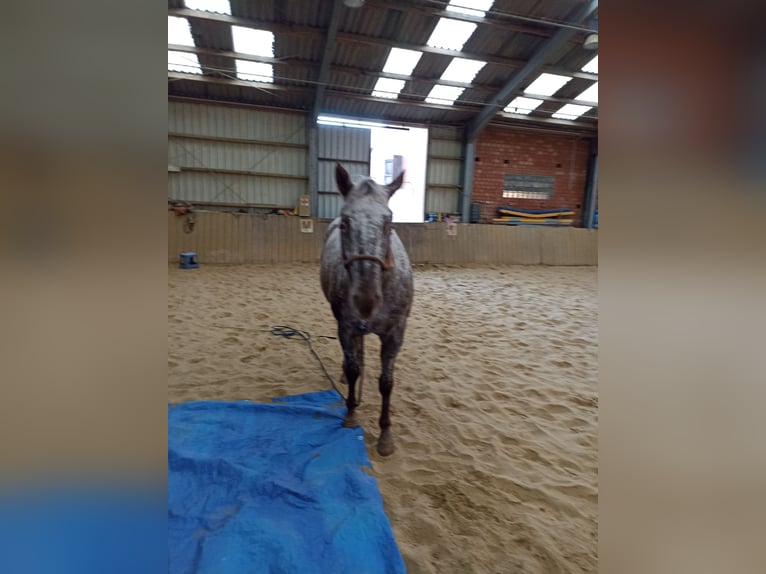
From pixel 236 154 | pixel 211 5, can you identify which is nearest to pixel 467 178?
pixel 236 154

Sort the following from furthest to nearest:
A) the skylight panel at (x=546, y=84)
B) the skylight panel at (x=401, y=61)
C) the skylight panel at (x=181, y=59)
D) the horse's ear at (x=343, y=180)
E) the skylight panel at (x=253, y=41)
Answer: the skylight panel at (x=546, y=84) < the skylight panel at (x=401, y=61) < the skylight panel at (x=181, y=59) < the skylight panel at (x=253, y=41) < the horse's ear at (x=343, y=180)

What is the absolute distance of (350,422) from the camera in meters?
2.51

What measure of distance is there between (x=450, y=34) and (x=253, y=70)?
565 cm

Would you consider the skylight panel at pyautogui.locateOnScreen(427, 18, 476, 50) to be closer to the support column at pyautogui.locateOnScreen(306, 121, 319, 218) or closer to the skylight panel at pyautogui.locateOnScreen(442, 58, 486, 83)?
the skylight panel at pyautogui.locateOnScreen(442, 58, 486, 83)

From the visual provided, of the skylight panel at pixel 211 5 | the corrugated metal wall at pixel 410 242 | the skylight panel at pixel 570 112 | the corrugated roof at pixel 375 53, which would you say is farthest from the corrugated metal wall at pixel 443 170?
the skylight panel at pixel 211 5

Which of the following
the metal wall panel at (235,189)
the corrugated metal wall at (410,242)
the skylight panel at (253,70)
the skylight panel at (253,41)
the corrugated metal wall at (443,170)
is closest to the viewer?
the skylight panel at (253,41)

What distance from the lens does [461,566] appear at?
4.92ft

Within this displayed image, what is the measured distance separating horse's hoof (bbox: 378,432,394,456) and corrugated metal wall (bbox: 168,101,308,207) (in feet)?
36.5

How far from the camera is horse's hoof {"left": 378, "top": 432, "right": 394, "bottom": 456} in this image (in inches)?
87.9

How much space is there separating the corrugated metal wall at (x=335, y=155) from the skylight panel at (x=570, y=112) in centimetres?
727

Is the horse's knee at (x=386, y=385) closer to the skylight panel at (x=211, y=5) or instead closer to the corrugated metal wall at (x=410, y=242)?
the corrugated metal wall at (x=410, y=242)

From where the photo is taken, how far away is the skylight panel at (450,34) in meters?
8.61

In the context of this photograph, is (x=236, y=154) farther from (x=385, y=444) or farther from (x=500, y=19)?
(x=385, y=444)
